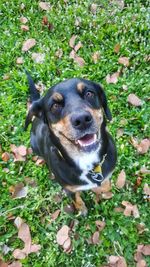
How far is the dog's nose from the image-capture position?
9.60 ft

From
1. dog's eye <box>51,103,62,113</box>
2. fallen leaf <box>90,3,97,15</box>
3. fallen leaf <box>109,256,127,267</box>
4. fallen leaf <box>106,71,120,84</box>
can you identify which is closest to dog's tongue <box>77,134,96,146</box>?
dog's eye <box>51,103,62,113</box>

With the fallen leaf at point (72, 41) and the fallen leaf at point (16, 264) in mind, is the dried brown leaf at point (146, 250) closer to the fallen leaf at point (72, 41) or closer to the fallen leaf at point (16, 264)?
the fallen leaf at point (16, 264)

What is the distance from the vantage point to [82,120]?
2.95 meters

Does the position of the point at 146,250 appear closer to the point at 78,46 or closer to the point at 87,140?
the point at 87,140

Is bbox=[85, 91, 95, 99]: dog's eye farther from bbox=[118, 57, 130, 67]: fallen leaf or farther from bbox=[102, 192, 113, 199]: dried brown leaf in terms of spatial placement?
bbox=[118, 57, 130, 67]: fallen leaf

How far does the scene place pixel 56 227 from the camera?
4184mm

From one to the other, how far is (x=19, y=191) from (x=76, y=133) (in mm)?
1712

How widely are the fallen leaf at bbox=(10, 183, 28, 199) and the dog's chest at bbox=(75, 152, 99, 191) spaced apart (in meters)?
1.05

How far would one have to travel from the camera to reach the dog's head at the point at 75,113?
3.00 m

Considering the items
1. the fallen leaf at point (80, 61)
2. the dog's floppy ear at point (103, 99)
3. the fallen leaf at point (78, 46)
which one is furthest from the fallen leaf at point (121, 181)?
the fallen leaf at point (78, 46)

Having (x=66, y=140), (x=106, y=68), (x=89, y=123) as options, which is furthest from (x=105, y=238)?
(x=106, y=68)

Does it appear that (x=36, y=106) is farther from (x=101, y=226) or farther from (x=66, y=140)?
(x=101, y=226)

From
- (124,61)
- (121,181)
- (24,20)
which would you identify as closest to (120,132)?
(121,181)

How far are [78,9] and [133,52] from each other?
45.5 inches
